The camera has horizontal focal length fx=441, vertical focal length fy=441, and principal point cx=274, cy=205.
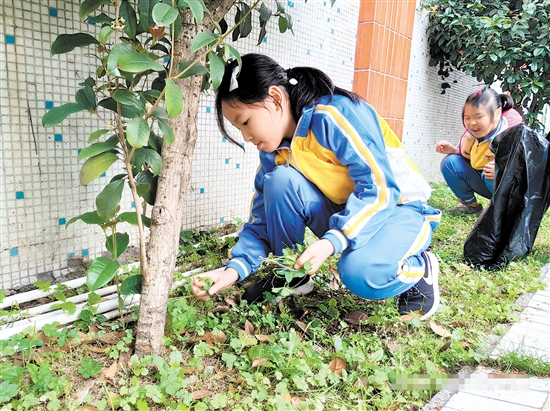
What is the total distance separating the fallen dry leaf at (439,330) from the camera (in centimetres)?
153

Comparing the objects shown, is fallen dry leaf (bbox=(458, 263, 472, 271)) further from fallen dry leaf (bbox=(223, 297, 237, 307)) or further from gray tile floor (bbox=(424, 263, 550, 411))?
fallen dry leaf (bbox=(223, 297, 237, 307))

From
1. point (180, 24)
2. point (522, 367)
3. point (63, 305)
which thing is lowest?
point (522, 367)

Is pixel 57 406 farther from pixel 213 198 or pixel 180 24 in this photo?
A: pixel 213 198

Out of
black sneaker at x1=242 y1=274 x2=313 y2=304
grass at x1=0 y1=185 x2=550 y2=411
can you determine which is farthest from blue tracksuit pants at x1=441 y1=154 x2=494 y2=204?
black sneaker at x1=242 y1=274 x2=313 y2=304

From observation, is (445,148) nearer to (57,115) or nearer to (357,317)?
(357,317)

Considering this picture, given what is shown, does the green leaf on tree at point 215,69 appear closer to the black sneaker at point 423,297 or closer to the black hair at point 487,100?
the black sneaker at point 423,297

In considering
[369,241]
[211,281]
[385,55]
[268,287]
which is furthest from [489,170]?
[211,281]

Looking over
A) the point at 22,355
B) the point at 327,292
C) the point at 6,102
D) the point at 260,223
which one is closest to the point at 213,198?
the point at 260,223

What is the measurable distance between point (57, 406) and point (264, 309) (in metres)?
0.74

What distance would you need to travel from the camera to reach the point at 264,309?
160 cm

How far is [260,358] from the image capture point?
4.17ft

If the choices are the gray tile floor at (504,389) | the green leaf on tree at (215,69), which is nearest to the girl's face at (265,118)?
the green leaf on tree at (215,69)

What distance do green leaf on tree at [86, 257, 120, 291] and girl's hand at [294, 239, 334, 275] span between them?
0.51 metres

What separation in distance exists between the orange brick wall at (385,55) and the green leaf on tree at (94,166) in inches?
104
